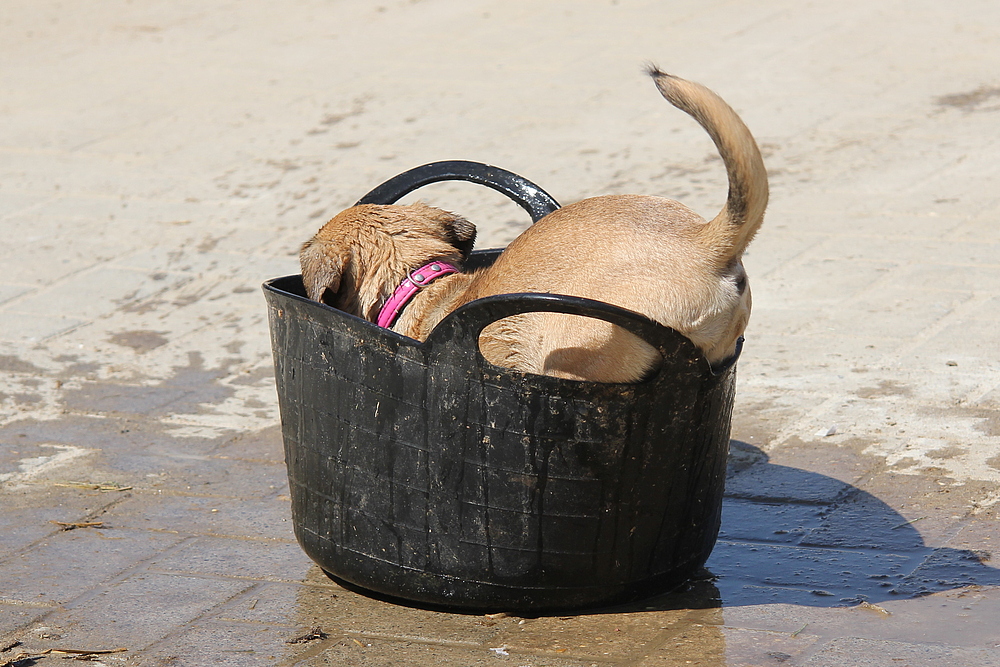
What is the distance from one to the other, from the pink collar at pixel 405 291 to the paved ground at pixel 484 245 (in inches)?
32.8

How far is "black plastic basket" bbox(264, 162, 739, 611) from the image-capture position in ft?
10.4

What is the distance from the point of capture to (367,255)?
3.93 meters

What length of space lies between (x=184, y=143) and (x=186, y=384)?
15.0ft

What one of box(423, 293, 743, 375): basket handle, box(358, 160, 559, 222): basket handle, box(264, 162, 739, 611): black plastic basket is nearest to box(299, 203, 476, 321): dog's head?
box(358, 160, 559, 222): basket handle

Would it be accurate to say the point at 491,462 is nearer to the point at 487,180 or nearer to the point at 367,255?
the point at 367,255

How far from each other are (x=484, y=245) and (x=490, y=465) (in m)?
4.23

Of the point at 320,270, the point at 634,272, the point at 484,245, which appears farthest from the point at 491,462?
the point at 484,245

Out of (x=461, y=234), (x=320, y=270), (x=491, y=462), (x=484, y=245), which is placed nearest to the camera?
(x=491, y=462)

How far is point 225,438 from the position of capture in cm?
516

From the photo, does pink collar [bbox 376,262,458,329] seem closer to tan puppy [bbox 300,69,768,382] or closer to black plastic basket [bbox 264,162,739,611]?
tan puppy [bbox 300,69,768,382]

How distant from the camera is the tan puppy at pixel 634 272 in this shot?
3170 millimetres

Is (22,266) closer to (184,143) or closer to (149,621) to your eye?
(184,143)

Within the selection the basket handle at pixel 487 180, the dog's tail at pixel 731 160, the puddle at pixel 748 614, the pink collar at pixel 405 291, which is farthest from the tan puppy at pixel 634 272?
the puddle at pixel 748 614

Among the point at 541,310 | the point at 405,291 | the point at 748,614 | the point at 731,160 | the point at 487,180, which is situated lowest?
the point at 748,614
